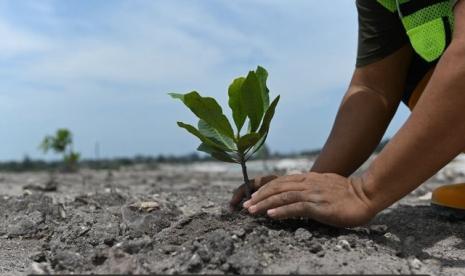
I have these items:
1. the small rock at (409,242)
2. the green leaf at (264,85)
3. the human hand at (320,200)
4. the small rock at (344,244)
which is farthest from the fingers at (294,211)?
the small rock at (409,242)

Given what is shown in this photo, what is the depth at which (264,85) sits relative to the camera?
5.99 feet

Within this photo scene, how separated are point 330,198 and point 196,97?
1.67 ft

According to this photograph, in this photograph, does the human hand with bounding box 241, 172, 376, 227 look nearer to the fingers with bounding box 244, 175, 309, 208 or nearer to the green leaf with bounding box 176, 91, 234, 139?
the fingers with bounding box 244, 175, 309, 208

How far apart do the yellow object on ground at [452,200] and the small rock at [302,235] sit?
1.03 meters

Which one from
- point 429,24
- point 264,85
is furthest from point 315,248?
point 429,24

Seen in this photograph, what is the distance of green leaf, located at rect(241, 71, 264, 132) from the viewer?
169 centimetres

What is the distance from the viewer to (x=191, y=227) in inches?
67.4

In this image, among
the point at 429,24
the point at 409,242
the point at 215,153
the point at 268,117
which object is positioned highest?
the point at 429,24

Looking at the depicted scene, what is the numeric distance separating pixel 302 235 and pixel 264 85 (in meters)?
0.54

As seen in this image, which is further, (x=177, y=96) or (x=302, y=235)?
(x=177, y=96)

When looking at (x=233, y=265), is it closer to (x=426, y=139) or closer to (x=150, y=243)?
(x=150, y=243)

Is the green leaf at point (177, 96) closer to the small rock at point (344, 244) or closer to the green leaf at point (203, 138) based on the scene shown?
the green leaf at point (203, 138)

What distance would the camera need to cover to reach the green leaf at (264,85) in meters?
1.79

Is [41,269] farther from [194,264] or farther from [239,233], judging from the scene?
[239,233]
